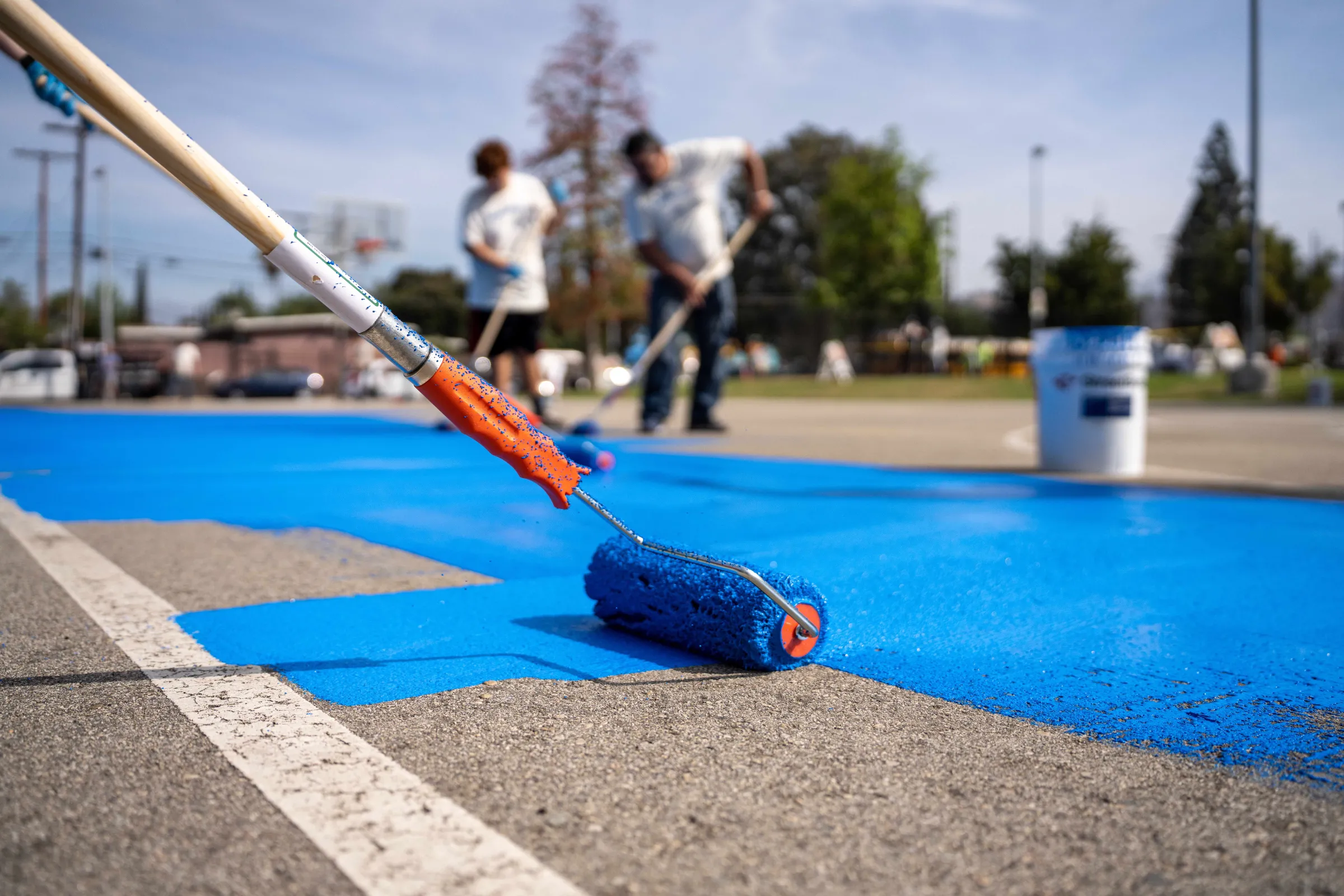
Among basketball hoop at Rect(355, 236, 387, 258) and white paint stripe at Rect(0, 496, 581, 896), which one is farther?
basketball hoop at Rect(355, 236, 387, 258)

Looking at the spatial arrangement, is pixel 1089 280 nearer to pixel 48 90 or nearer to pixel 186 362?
pixel 186 362

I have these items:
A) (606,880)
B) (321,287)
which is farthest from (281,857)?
(321,287)

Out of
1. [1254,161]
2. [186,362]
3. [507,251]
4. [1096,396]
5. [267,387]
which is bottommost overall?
[1096,396]

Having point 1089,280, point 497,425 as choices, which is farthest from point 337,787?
point 1089,280

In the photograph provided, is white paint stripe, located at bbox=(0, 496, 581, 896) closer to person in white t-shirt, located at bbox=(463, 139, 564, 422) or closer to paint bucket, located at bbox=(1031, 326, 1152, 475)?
paint bucket, located at bbox=(1031, 326, 1152, 475)

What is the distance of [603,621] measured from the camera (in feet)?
9.67

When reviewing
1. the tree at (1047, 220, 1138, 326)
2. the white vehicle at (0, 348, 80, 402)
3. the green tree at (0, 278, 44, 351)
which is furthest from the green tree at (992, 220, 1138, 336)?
the green tree at (0, 278, 44, 351)

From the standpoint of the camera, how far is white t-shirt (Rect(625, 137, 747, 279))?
383 inches

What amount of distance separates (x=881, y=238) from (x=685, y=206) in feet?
111

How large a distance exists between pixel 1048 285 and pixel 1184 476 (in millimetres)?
48708

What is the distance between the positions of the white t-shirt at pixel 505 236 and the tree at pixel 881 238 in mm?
33884

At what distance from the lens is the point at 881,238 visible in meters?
42.3

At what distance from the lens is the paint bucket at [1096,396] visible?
6.75 metres

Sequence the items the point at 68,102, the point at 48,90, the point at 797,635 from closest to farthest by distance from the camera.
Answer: the point at 797,635 → the point at 48,90 → the point at 68,102
